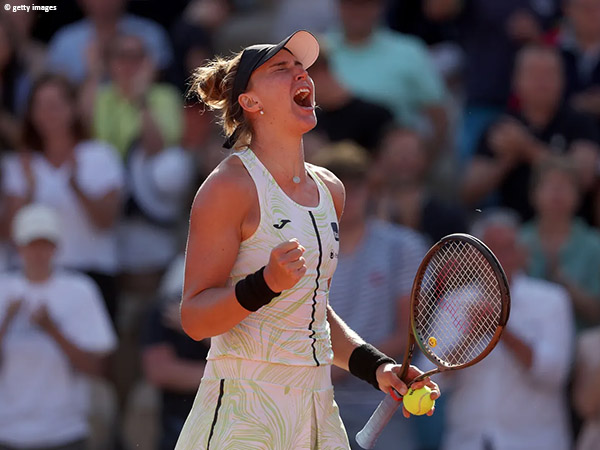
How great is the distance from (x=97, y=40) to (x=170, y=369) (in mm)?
2893

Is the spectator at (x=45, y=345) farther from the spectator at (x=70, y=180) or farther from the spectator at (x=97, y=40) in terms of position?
the spectator at (x=97, y=40)

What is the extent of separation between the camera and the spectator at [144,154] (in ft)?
25.6

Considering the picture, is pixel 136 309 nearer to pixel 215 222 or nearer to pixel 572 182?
pixel 572 182

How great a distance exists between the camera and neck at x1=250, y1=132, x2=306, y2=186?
378 cm

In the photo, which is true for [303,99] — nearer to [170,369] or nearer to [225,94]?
[225,94]

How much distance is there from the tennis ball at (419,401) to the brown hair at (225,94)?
3.31 feet

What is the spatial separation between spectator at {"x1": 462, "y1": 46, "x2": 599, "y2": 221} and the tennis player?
3.83 metres

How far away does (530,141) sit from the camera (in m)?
7.50

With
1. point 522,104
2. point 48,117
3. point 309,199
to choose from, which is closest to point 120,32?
point 48,117

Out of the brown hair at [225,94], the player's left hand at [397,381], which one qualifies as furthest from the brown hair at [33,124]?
the player's left hand at [397,381]

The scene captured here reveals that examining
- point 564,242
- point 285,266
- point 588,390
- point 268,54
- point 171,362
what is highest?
point 268,54

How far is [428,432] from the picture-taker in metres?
6.74

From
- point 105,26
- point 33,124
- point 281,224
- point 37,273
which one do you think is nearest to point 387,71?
point 105,26

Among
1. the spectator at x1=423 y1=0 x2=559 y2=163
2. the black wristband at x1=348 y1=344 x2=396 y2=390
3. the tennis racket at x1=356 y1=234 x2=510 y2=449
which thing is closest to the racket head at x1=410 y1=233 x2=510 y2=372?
the tennis racket at x1=356 y1=234 x2=510 y2=449
